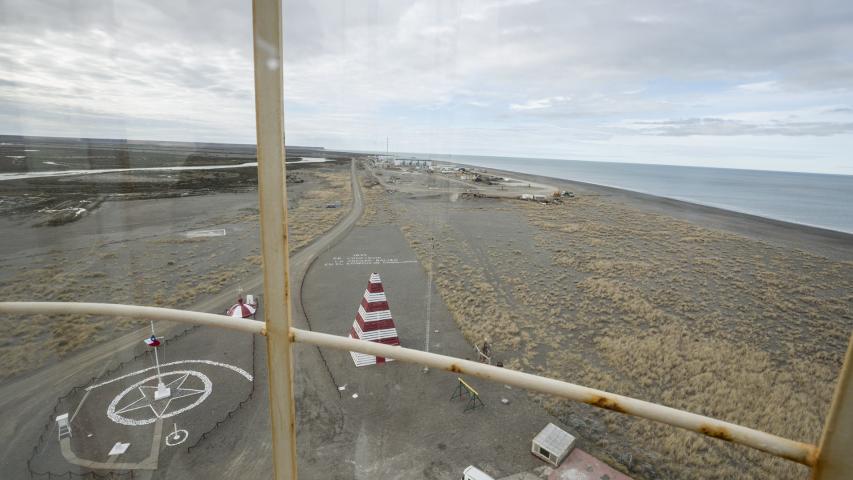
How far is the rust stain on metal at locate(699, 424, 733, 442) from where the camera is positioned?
742mm

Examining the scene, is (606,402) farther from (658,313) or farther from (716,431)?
(658,313)

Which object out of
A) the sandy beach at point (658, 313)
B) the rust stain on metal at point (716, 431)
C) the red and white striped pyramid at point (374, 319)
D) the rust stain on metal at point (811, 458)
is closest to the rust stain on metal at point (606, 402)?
the rust stain on metal at point (716, 431)

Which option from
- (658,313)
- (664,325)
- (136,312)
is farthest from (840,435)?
(658,313)

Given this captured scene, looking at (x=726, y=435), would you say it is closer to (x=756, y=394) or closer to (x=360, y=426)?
(x=360, y=426)

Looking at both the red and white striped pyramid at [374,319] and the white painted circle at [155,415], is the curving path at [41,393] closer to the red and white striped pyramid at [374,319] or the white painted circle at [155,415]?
the white painted circle at [155,415]

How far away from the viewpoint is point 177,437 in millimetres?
5461

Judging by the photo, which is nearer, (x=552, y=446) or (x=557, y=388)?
(x=557, y=388)

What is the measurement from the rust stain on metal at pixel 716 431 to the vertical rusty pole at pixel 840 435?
0.14 m

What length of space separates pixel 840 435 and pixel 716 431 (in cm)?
19

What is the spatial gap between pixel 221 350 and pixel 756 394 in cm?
1280

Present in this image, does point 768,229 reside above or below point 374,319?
below

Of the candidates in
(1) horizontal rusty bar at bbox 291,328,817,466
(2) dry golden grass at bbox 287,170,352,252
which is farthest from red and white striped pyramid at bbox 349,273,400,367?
(2) dry golden grass at bbox 287,170,352,252

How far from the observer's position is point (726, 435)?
2.45ft

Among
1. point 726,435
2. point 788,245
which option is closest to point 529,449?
point 726,435
